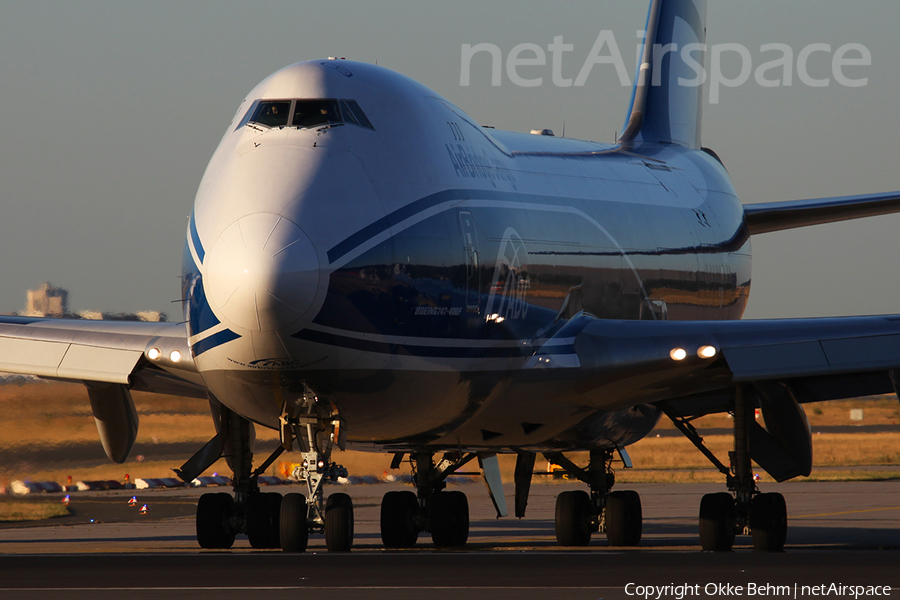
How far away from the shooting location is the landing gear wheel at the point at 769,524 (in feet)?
66.9

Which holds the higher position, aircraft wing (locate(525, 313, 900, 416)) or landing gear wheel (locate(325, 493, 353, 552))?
aircraft wing (locate(525, 313, 900, 416))

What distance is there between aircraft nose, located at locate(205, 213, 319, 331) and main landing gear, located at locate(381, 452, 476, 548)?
771cm

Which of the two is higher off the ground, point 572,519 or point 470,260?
point 470,260

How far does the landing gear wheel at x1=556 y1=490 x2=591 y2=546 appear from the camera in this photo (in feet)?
80.6

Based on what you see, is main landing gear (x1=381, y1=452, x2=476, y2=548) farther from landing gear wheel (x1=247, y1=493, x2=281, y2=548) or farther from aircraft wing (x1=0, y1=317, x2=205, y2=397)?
aircraft wing (x1=0, y1=317, x2=205, y2=397)

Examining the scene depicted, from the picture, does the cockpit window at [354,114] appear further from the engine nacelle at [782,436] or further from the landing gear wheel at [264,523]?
the engine nacelle at [782,436]

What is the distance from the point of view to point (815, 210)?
2889 cm

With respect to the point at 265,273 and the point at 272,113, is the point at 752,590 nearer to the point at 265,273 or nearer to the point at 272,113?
the point at 265,273

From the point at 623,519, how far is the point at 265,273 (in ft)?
33.1

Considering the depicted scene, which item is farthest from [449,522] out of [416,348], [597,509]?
[416,348]

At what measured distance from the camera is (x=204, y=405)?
126ft

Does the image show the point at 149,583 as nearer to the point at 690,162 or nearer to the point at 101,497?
the point at 690,162

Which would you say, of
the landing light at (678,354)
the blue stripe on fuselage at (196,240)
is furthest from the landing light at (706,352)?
the blue stripe on fuselage at (196,240)

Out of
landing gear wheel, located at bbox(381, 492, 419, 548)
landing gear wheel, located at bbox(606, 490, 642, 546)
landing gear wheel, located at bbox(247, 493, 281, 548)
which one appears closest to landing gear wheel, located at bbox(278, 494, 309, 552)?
landing gear wheel, located at bbox(247, 493, 281, 548)
